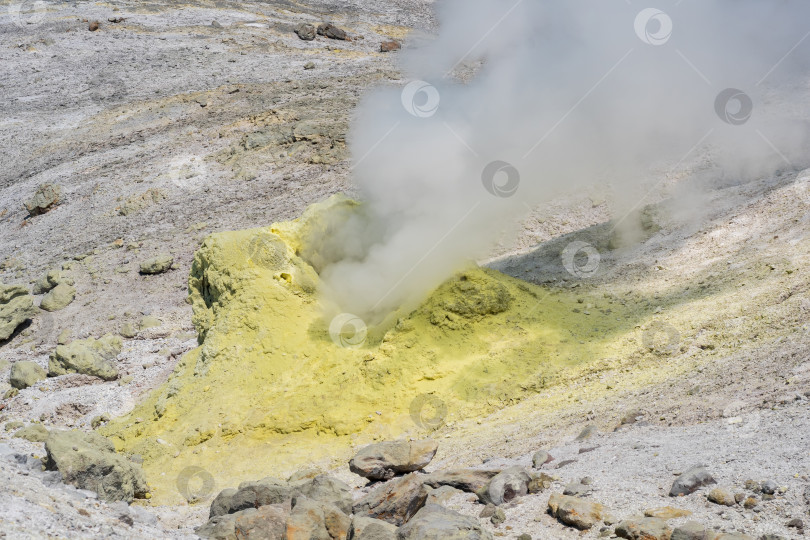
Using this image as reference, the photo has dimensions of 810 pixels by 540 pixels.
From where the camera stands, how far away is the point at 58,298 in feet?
43.0

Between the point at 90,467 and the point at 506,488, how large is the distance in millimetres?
3453

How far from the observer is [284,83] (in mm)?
22422

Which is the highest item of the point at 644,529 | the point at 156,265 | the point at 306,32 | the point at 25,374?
the point at 306,32

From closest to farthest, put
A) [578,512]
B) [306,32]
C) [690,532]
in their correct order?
[690,532] < [578,512] < [306,32]

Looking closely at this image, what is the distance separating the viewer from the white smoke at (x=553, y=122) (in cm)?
981

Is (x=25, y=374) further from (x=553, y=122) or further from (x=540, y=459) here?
(x=553, y=122)

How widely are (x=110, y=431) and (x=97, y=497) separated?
2.34 meters

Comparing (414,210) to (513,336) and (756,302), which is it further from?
(756,302)

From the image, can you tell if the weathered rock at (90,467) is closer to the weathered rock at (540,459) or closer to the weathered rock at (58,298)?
the weathered rock at (540,459)

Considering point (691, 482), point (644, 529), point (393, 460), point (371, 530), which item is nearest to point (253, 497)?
point (393, 460)

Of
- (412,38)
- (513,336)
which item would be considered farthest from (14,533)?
(412,38)

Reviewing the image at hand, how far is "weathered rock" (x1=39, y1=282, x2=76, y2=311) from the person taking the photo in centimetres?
1298

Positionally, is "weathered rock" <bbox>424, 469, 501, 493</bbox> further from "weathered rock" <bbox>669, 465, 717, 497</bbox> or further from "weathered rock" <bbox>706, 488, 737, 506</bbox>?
"weathered rock" <bbox>706, 488, 737, 506</bbox>

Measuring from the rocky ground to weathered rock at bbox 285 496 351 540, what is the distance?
854 mm
